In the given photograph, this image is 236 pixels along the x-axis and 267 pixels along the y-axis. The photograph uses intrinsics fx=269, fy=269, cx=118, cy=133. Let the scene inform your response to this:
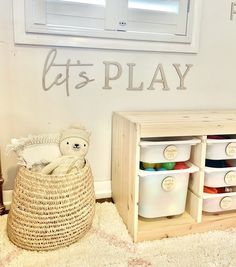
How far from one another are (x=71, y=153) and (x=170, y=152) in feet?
1.37

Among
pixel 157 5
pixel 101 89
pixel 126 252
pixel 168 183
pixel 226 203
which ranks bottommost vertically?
pixel 126 252

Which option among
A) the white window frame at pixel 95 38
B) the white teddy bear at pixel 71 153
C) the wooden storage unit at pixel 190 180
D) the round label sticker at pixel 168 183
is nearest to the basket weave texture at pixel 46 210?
the white teddy bear at pixel 71 153

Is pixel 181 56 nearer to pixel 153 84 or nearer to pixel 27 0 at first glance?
pixel 153 84

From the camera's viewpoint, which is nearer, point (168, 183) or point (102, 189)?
point (168, 183)

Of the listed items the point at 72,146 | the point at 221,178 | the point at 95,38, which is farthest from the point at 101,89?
the point at 221,178

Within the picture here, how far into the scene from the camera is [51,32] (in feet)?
4.18

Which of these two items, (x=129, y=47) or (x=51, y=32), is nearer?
(x=51, y=32)

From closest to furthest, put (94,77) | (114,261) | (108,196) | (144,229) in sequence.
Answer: (114,261)
(144,229)
(94,77)
(108,196)

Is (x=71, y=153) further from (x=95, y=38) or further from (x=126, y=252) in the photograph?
(x=95, y=38)

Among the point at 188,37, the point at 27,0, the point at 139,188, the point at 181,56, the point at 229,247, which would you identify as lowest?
the point at 229,247

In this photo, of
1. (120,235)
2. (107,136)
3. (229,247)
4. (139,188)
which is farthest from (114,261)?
(107,136)

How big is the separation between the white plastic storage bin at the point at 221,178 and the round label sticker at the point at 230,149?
65 mm

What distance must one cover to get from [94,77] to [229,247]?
0.99m

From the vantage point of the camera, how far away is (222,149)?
118 centimetres
